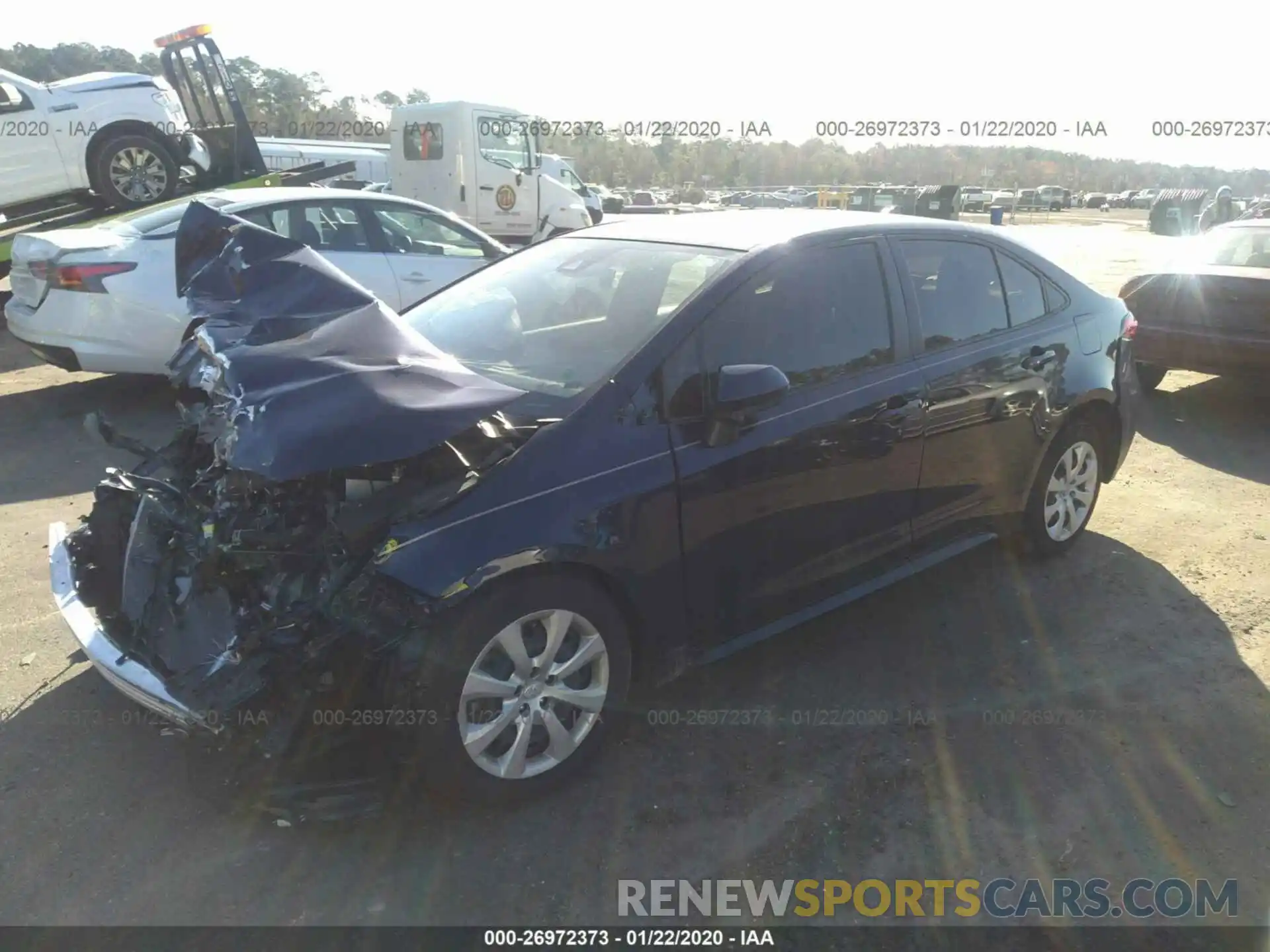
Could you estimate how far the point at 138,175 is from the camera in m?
10.8

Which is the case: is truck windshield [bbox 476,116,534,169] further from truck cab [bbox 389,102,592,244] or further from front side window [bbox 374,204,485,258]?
front side window [bbox 374,204,485,258]

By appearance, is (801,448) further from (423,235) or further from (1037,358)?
(423,235)

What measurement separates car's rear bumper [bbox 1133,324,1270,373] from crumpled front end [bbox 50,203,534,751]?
6409mm

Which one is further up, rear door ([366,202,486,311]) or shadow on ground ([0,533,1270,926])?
rear door ([366,202,486,311])

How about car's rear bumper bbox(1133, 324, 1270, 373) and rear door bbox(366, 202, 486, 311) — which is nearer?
car's rear bumper bbox(1133, 324, 1270, 373)

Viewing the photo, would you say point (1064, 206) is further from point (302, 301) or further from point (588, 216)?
point (302, 301)

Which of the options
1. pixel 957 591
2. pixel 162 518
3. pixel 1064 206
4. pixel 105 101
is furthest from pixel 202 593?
pixel 1064 206

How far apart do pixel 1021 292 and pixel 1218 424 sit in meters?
4.12

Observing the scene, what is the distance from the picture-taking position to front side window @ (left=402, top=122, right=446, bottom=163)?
47.9 ft

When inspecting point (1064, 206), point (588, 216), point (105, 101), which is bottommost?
point (1064, 206)

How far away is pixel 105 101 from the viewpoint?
10.4 metres

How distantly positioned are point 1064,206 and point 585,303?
73.6 metres

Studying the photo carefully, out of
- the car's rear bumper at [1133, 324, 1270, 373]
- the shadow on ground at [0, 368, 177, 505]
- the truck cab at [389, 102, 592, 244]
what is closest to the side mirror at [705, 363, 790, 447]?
the shadow on ground at [0, 368, 177, 505]

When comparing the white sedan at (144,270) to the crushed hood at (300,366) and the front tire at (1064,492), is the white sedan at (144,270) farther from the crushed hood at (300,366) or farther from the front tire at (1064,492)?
the front tire at (1064,492)
